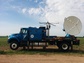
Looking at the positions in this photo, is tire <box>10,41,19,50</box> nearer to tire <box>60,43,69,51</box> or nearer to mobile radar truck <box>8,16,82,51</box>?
mobile radar truck <box>8,16,82,51</box>

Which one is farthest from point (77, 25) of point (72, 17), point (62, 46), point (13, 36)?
point (13, 36)

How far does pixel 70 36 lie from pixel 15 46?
6999 millimetres

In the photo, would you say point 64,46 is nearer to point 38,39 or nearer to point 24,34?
point 38,39

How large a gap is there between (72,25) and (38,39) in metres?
4.65

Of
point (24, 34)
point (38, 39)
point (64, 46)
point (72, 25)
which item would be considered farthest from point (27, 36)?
point (72, 25)

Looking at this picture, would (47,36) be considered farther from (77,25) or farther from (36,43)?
(77,25)

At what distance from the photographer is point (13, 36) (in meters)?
28.2

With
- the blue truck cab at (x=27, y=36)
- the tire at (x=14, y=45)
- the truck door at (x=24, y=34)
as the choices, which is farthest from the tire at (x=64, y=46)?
the tire at (x=14, y=45)

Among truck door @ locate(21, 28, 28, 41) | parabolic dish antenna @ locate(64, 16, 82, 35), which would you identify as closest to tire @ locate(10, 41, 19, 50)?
truck door @ locate(21, 28, 28, 41)

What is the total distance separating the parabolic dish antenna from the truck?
0.64m

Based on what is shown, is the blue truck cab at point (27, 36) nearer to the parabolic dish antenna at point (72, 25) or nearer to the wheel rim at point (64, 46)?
the wheel rim at point (64, 46)

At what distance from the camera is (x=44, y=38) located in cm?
2794

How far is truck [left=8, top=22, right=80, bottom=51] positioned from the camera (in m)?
27.8

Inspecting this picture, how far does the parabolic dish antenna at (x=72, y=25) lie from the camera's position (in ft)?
91.6
